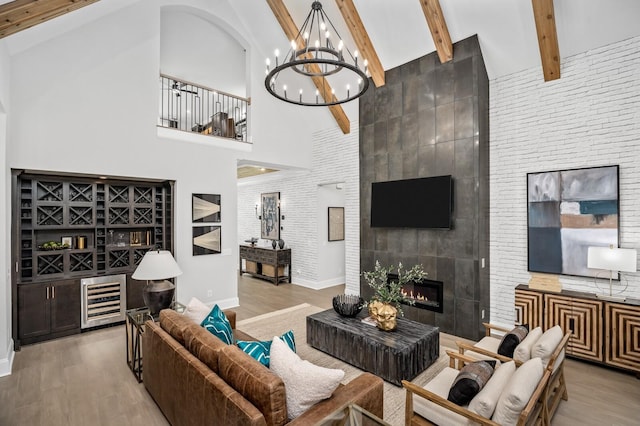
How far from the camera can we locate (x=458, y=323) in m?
4.62

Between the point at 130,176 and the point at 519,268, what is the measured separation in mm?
5897

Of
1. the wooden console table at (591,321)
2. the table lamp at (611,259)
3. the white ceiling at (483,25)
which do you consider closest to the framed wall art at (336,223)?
the white ceiling at (483,25)

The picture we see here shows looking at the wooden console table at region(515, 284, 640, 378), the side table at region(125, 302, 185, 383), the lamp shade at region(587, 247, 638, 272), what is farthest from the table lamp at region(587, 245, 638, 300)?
the side table at region(125, 302, 185, 383)

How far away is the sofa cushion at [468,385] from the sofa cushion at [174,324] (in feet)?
6.45

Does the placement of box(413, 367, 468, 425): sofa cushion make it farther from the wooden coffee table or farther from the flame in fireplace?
the flame in fireplace

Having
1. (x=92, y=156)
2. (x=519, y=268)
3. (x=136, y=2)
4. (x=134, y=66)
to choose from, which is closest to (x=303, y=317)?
(x=519, y=268)

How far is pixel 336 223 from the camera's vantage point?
26.2 ft

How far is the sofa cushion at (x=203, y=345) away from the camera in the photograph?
2.10 m

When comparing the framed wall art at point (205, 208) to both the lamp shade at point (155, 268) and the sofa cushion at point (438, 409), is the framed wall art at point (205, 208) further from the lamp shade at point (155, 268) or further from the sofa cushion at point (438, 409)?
the sofa cushion at point (438, 409)

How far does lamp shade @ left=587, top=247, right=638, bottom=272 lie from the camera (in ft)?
11.4

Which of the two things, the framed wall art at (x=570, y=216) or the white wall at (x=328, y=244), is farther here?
the white wall at (x=328, y=244)

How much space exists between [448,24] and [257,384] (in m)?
5.07

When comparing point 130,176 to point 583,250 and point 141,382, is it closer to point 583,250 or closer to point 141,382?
point 141,382

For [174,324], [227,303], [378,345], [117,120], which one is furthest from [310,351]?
[117,120]
